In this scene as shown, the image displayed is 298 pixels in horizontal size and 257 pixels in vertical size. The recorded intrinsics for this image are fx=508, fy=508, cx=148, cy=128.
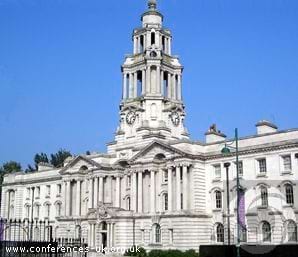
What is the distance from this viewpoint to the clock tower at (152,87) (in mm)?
69938

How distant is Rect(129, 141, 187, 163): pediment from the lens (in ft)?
201

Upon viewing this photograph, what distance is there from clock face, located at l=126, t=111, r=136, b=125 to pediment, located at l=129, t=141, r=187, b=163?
734cm

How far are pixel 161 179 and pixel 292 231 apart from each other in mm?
17540

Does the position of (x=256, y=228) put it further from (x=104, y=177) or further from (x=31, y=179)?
(x=31, y=179)

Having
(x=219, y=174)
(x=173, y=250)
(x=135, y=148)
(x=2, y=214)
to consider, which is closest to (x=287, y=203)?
(x=219, y=174)

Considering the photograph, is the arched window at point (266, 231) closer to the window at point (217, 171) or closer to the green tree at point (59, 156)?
the window at point (217, 171)

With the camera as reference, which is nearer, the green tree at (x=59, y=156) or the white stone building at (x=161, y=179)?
the white stone building at (x=161, y=179)

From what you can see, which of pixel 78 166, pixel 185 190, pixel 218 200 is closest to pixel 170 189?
pixel 185 190

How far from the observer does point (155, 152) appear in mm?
63500

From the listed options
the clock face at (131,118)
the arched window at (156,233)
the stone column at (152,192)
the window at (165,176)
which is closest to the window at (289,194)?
the window at (165,176)

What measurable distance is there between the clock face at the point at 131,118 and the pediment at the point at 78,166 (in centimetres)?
772

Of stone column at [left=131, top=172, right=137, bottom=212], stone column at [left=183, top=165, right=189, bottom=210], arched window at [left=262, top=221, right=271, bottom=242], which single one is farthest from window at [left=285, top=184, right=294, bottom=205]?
stone column at [left=131, top=172, right=137, bottom=212]

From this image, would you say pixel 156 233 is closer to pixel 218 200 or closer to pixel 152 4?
pixel 218 200

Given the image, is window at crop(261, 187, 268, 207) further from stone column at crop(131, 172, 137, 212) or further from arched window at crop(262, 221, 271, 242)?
stone column at crop(131, 172, 137, 212)
